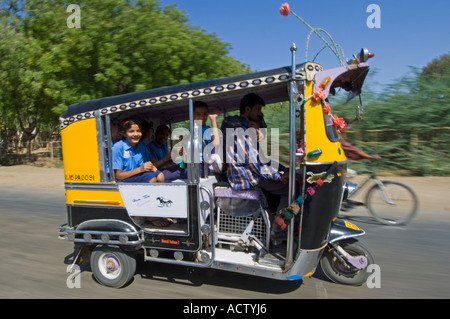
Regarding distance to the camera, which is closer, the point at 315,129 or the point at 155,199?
the point at 315,129

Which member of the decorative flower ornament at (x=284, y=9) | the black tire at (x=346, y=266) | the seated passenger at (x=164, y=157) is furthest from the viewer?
the seated passenger at (x=164, y=157)

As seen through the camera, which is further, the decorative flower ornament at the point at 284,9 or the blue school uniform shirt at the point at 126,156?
the blue school uniform shirt at the point at 126,156

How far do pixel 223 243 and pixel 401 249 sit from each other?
2.77 meters

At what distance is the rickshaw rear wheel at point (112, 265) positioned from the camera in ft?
13.8

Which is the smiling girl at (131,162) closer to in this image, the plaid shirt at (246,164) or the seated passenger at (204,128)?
the seated passenger at (204,128)

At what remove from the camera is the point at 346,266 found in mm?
4020

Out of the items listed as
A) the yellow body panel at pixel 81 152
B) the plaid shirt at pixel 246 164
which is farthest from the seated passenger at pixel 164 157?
the yellow body panel at pixel 81 152

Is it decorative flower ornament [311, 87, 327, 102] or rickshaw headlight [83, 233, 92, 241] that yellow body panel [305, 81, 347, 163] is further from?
rickshaw headlight [83, 233, 92, 241]

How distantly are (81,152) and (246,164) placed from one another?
1.89 meters

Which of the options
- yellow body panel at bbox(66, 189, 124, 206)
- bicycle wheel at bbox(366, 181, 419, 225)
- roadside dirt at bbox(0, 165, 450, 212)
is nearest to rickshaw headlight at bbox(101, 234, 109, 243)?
yellow body panel at bbox(66, 189, 124, 206)

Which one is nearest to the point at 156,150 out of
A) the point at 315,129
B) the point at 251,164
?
the point at 251,164

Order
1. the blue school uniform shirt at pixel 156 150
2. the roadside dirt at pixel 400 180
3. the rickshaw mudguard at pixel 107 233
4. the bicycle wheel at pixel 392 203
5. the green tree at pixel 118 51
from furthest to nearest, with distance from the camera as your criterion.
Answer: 1. the green tree at pixel 118 51
2. the roadside dirt at pixel 400 180
3. the bicycle wheel at pixel 392 203
4. the blue school uniform shirt at pixel 156 150
5. the rickshaw mudguard at pixel 107 233

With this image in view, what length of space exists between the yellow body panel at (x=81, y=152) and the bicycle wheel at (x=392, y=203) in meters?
4.75

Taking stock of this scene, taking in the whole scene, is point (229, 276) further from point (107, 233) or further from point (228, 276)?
point (107, 233)
